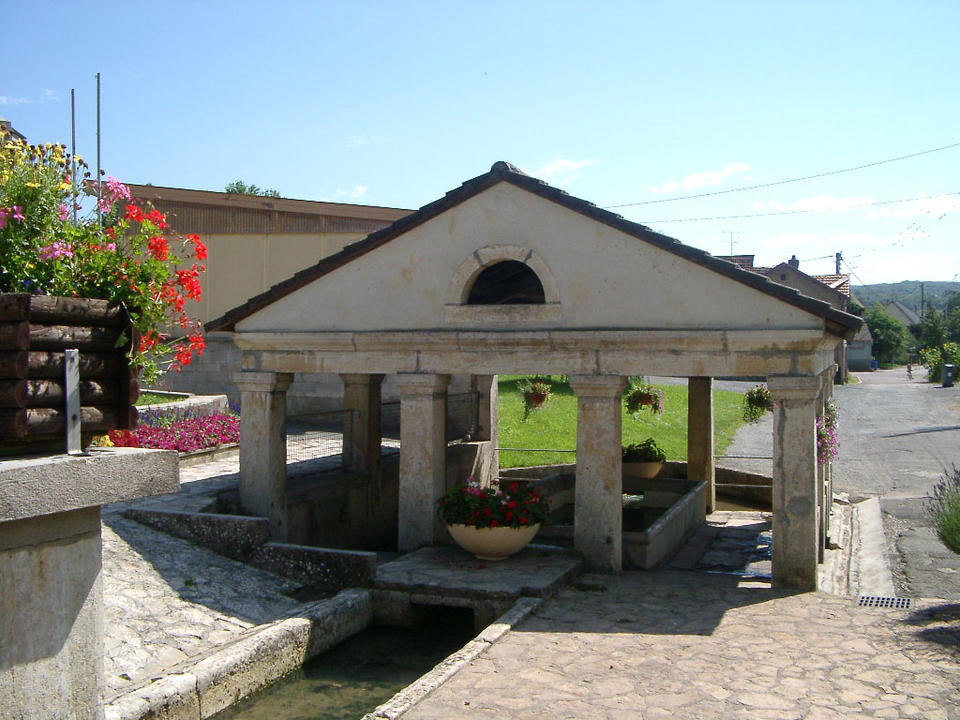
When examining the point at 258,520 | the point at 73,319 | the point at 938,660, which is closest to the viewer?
the point at 73,319

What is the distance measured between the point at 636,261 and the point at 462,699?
17.7ft

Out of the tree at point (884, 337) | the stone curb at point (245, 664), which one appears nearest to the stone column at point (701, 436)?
the stone curb at point (245, 664)

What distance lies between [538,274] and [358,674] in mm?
4901

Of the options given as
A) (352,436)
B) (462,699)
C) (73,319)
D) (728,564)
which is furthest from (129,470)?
(352,436)

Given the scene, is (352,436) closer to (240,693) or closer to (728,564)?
(728,564)

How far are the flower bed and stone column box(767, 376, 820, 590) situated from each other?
9489 mm

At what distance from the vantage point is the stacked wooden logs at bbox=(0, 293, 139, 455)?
336 centimetres

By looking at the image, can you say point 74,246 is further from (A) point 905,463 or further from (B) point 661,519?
(A) point 905,463

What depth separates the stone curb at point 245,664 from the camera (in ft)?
21.2

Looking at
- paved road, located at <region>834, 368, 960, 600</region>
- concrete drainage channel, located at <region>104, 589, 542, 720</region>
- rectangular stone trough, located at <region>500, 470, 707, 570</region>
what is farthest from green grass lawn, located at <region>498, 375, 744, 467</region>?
concrete drainage channel, located at <region>104, 589, 542, 720</region>

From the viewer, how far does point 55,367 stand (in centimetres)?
349

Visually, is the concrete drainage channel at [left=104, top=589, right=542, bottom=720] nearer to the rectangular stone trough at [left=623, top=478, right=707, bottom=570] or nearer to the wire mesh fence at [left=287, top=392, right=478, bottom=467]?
the rectangular stone trough at [left=623, top=478, right=707, bottom=570]

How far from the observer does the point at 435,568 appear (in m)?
9.91

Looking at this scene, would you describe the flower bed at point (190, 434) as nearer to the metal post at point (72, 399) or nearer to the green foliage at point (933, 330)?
the metal post at point (72, 399)
